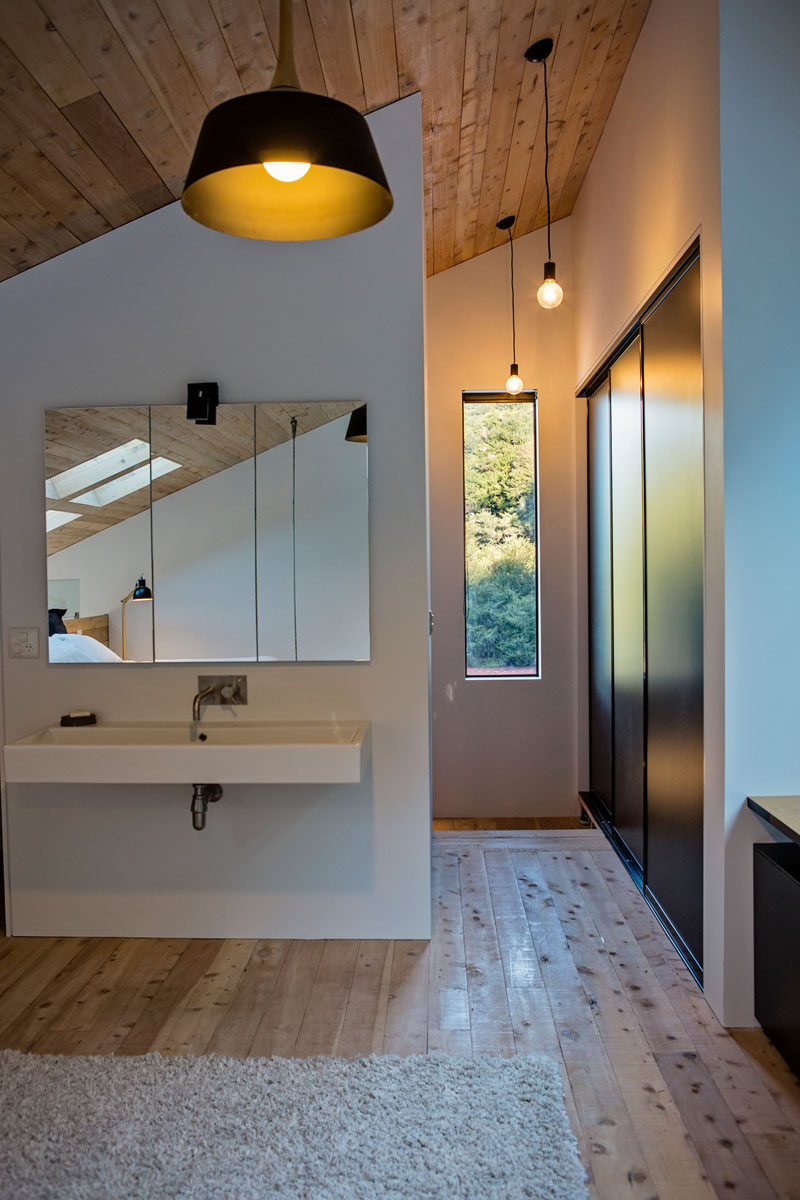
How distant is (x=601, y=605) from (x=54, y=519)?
279cm

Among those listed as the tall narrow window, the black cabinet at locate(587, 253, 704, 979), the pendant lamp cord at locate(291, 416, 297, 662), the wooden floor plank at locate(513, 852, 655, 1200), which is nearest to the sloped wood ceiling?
the pendant lamp cord at locate(291, 416, 297, 662)

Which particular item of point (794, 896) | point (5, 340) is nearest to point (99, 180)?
point (5, 340)

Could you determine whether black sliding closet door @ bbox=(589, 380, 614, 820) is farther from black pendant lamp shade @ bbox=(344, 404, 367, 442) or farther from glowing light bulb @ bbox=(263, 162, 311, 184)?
glowing light bulb @ bbox=(263, 162, 311, 184)

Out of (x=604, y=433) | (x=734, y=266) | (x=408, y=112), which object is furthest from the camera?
(x=604, y=433)

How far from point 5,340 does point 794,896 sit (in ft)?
10.5

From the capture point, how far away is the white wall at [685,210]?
247cm

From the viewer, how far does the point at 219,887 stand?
3150 millimetres

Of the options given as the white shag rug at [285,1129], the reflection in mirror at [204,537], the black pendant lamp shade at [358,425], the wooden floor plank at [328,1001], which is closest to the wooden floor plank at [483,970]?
the white shag rug at [285,1129]

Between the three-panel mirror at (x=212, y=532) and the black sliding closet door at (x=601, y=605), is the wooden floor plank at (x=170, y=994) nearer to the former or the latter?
the three-panel mirror at (x=212, y=532)

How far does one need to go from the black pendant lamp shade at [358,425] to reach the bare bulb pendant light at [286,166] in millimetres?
1312

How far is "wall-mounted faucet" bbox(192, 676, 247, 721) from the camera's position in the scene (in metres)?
3.13

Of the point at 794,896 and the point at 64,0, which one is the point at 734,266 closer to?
the point at 794,896

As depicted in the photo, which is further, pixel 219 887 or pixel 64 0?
pixel 219 887

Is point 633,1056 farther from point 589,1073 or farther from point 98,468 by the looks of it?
point 98,468
